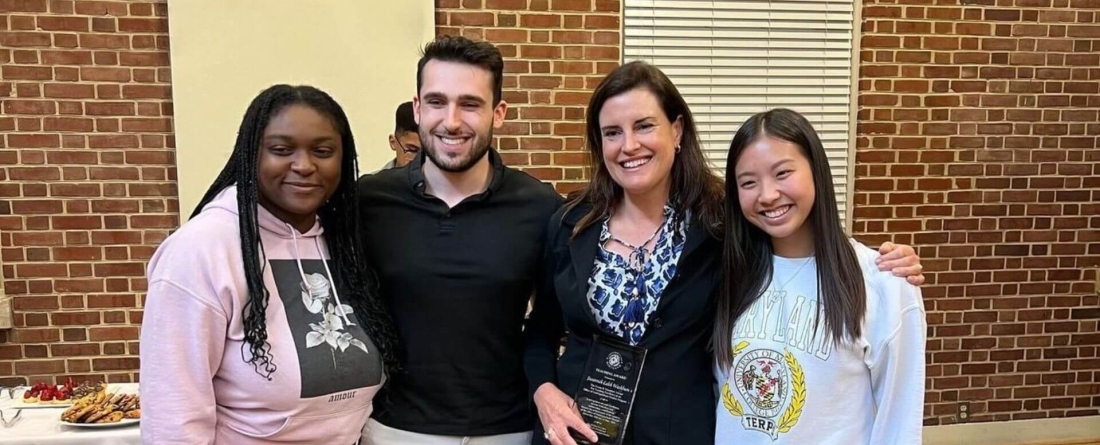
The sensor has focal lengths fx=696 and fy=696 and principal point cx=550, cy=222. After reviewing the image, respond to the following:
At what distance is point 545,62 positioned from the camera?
339 cm

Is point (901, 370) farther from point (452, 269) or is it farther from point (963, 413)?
point (963, 413)

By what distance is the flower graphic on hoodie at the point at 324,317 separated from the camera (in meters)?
1.42

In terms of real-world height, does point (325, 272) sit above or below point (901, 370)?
above

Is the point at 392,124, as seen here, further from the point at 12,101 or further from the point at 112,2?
the point at 12,101

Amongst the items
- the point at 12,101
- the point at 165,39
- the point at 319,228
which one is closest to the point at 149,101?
the point at 165,39

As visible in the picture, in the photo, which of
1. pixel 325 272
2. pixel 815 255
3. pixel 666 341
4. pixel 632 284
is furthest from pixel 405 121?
pixel 815 255

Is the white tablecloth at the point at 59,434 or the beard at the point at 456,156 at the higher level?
the beard at the point at 456,156

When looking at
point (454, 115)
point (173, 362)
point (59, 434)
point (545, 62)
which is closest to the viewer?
point (173, 362)

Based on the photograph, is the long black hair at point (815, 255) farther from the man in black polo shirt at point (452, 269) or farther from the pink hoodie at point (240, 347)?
the pink hoodie at point (240, 347)

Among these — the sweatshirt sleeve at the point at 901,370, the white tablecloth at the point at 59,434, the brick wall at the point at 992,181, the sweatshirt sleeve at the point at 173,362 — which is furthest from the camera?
the brick wall at the point at 992,181

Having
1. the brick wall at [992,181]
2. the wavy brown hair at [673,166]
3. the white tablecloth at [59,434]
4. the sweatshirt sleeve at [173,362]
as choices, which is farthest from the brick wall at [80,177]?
the brick wall at [992,181]

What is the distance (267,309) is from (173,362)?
0.62ft

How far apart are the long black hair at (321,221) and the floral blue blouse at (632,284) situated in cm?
49

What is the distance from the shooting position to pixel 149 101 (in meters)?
3.18
